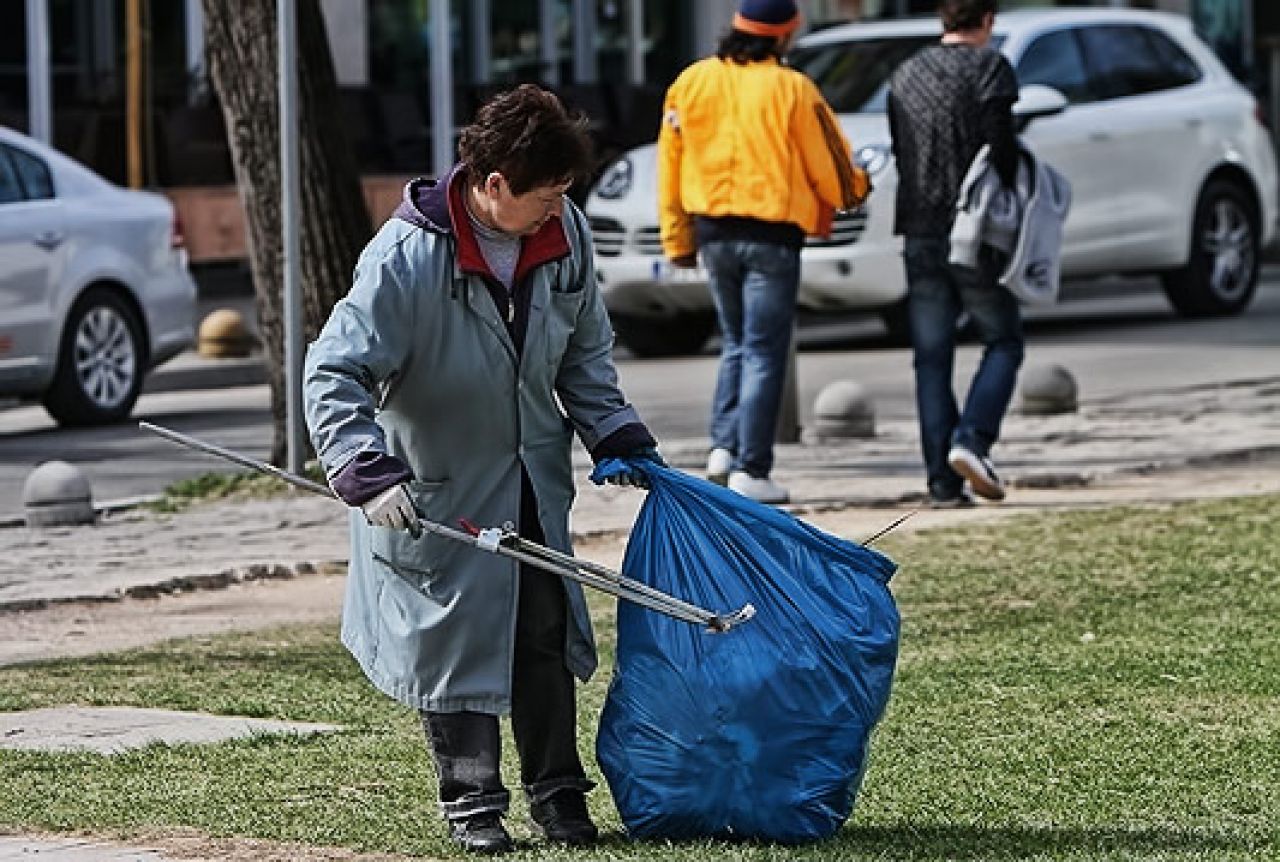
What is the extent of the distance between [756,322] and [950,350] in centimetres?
72

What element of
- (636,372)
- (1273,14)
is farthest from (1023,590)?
(1273,14)

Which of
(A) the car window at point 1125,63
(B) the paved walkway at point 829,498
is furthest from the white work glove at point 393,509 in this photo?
(A) the car window at point 1125,63

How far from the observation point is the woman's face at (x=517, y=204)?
5926mm

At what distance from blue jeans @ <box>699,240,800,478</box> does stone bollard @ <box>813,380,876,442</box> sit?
2275mm

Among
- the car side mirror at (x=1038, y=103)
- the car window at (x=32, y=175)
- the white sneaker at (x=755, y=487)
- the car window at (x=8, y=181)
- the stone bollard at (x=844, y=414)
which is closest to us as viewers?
the white sneaker at (x=755, y=487)

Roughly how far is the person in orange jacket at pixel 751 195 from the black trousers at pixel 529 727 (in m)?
5.54

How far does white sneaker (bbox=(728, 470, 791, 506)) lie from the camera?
11.7 meters

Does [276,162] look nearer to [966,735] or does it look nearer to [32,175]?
[32,175]

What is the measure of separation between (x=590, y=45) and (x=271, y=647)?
20.5 meters

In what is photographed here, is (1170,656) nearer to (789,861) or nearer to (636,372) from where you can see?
(789,861)

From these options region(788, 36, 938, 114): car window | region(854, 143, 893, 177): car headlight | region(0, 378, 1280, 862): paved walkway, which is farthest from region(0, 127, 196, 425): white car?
region(788, 36, 938, 114): car window

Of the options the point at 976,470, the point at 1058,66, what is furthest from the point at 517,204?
the point at 1058,66

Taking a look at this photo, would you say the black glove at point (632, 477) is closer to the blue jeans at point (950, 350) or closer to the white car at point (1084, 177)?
the blue jeans at point (950, 350)

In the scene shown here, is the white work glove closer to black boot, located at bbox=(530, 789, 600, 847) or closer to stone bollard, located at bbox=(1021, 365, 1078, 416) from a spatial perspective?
black boot, located at bbox=(530, 789, 600, 847)
